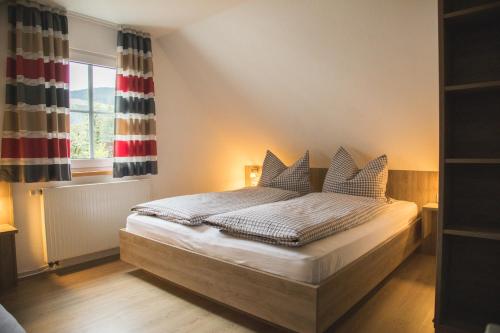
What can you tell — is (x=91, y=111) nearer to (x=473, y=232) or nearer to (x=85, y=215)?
(x=85, y=215)

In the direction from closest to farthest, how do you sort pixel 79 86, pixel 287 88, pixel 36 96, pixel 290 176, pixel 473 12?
pixel 473 12, pixel 36 96, pixel 79 86, pixel 287 88, pixel 290 176

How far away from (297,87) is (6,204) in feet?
9.00

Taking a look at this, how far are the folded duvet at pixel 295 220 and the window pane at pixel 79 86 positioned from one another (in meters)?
1.89

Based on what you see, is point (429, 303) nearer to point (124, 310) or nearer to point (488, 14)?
point (488, 14)

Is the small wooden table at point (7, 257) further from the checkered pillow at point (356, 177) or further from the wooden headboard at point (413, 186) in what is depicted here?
the wooden headboard at point (413, 186)

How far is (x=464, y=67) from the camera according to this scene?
1.84 metres

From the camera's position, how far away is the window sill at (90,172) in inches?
125

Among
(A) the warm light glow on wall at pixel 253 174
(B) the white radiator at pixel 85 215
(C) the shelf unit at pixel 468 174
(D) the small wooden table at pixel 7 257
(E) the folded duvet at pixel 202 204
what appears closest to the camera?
(C) the shelf unit at pixel 468 174

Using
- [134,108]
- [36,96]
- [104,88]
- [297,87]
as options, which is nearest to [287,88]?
[297,87]

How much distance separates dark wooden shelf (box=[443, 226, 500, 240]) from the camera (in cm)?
163

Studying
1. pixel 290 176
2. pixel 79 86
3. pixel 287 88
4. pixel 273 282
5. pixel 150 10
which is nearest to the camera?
pixel 273 282

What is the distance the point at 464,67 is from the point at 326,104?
153 centimetres

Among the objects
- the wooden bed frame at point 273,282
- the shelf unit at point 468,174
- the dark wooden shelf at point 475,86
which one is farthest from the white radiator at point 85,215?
the dark wooden shelf at point 475,86

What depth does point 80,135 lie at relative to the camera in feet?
10.8
